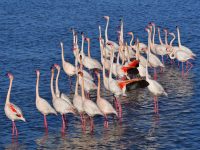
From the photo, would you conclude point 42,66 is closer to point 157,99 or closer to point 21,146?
point 157,99

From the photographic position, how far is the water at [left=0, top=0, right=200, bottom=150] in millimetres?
26906

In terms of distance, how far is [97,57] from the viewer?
40.8m

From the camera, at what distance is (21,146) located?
1039 inches

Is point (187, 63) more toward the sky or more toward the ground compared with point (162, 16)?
more toward the ground

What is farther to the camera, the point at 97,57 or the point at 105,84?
the point at 97,57

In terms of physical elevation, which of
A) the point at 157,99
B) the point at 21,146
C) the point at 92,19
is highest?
the point at 92,19

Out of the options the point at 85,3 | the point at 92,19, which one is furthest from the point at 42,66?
the point at 85,3

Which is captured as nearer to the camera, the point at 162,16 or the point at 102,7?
the point at 162,16

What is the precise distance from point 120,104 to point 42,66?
27.7ft

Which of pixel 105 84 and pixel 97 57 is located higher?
pixel 97 57

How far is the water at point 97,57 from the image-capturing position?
26.9 metres

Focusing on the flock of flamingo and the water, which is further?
the flock of flamingo

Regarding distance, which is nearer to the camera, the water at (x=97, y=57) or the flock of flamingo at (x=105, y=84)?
the water at (x=97, y=57)

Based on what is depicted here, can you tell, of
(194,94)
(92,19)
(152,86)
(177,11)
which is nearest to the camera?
(152,86)
